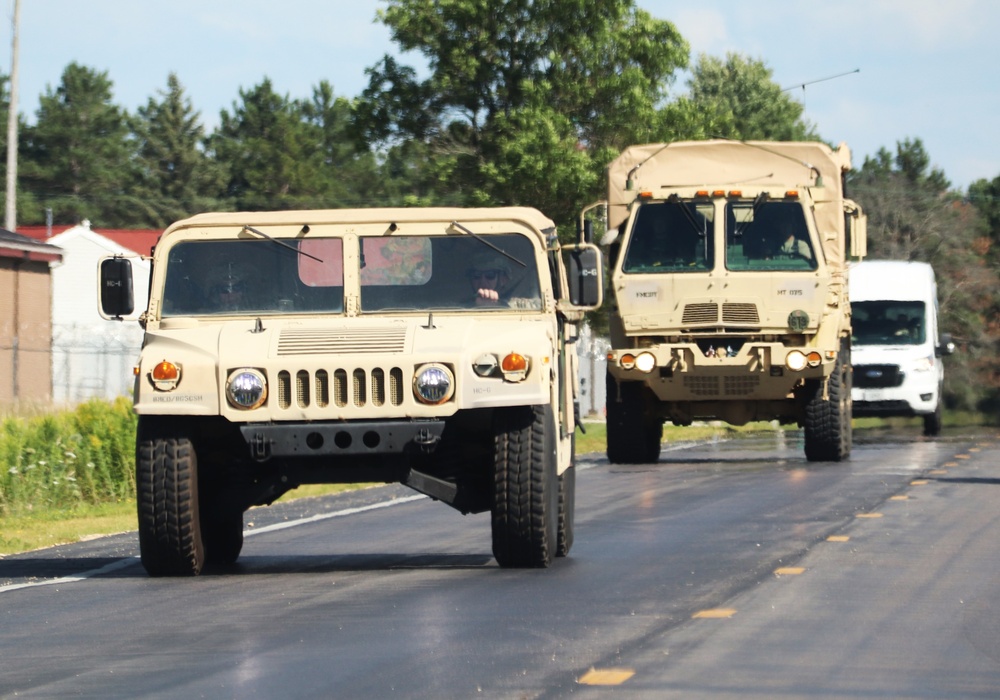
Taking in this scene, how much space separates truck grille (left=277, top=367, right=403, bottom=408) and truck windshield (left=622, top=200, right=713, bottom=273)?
34.7 feet

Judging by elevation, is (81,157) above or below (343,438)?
above

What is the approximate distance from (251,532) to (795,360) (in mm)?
7981

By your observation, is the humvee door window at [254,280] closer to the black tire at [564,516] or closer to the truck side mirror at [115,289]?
the truck side mirror at [115,289]

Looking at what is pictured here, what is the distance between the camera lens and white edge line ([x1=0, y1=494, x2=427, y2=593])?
10.8 m

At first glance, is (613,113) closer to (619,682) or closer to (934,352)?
(934,352)

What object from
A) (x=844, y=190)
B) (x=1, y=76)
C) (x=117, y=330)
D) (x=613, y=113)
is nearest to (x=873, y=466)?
(x=844, y=190)

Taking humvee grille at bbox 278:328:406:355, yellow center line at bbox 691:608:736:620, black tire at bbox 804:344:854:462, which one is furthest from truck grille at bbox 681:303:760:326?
yellow center line at bbox 691:608:736:620

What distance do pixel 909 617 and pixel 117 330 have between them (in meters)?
34.5

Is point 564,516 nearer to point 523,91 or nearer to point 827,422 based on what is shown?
point 827,422

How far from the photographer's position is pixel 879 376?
29359 mm

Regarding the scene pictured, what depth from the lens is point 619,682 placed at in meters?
6.86

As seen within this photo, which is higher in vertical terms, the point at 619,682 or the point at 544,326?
the point at 544,326

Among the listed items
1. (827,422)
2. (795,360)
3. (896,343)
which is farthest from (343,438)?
(896,343)

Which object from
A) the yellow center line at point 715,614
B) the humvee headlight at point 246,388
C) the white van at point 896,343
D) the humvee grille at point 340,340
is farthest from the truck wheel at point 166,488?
the white van at point 896,343
